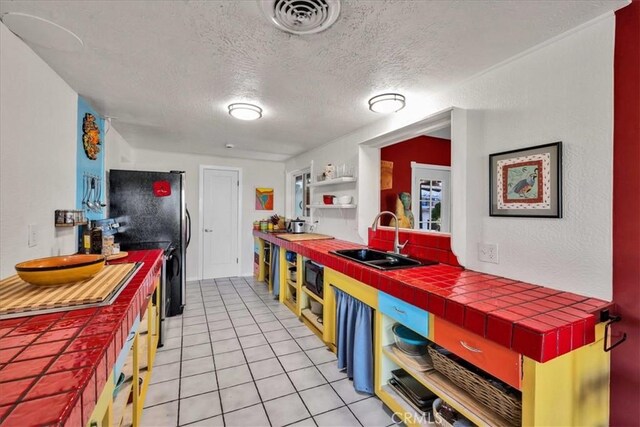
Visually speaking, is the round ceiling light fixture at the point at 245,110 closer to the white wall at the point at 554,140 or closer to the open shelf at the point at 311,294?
the white wall at the point at 554,140

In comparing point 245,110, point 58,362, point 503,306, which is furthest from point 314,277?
point 58,362

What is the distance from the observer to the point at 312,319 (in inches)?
113

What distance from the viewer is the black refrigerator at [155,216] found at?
10.00 ft

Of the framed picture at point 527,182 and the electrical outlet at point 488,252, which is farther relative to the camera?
the electrical outlet at point 488,252

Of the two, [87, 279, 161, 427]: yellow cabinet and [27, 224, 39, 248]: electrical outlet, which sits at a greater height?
[27, 224, 39, 248]: electrical outlet

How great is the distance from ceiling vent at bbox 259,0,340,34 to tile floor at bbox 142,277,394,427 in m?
2.19

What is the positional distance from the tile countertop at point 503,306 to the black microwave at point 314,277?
0.83 m

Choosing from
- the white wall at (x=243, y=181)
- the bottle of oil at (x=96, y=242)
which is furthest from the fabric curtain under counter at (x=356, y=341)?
the white wall at (x=243, y=181)

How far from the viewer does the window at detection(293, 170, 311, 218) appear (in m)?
4.59

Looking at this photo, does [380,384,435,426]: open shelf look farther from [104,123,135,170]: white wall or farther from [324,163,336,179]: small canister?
[104,123,135,170]: white wall

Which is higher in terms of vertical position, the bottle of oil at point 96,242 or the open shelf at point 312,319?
the bottle of oil at point 96,242

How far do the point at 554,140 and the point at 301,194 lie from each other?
379 cm

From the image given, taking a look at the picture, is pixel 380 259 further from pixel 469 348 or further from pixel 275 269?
pixel 275 269

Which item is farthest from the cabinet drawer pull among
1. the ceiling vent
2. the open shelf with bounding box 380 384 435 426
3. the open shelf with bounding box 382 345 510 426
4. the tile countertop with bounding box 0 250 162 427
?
the ceiling vent
